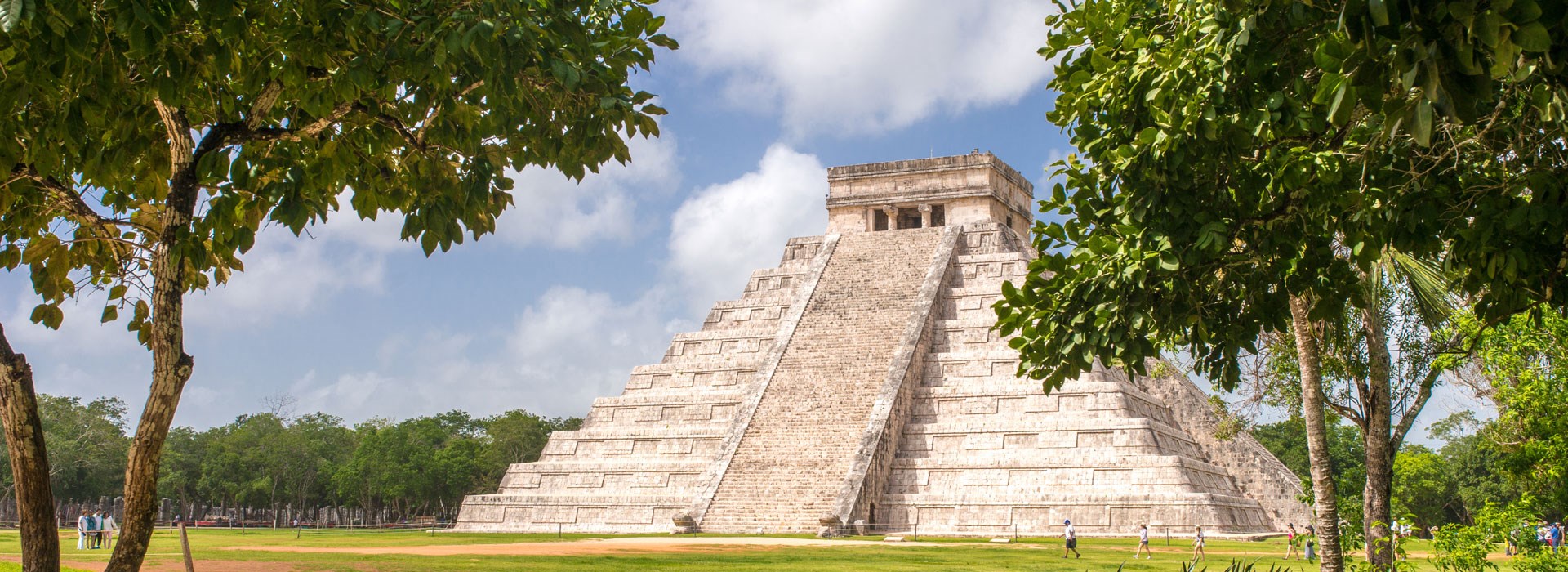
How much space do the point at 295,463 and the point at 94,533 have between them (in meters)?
33.1

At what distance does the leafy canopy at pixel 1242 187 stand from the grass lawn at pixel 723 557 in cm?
735

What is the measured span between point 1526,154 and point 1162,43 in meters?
1.61

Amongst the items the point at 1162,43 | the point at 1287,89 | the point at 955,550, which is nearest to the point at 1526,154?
the point at 1287,89

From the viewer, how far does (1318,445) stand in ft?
32.9

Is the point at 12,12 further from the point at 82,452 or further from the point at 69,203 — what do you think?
the point at 82,452

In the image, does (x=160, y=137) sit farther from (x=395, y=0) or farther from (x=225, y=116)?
(x=395, y=0)

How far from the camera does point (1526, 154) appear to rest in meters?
5.41

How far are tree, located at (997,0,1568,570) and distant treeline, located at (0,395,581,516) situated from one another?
4722 cm

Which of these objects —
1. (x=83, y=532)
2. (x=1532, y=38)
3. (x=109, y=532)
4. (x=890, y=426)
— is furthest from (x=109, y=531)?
(x=1532, y=38)

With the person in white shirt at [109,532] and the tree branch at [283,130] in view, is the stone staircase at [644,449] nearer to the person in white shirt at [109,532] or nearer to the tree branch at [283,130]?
the person in white shirt at [109,532]

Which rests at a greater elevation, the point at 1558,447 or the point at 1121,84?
the point at 1121,84

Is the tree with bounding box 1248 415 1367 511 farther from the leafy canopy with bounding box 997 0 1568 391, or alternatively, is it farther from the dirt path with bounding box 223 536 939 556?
the leafy canopy with bounding box 997 0 1568 391

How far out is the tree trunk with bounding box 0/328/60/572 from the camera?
6449 mm

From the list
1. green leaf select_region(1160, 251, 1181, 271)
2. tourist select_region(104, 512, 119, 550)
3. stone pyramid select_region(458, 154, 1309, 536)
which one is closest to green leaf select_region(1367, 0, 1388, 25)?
green leaf select_region(1160, 251, 1181, 271)
